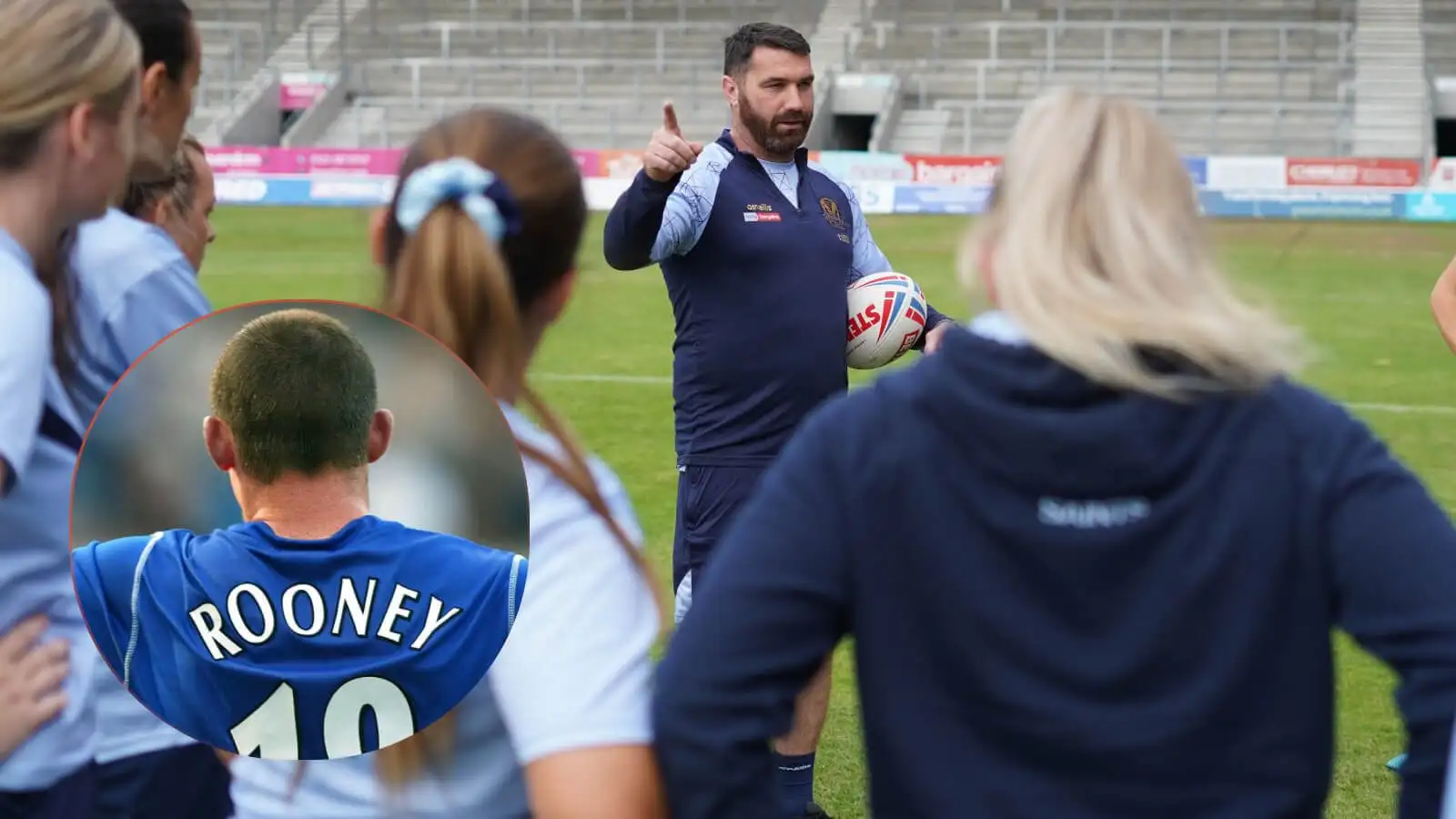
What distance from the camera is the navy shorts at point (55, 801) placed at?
1.97m

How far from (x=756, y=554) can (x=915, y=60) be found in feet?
119

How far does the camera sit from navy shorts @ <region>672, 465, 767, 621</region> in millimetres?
4898

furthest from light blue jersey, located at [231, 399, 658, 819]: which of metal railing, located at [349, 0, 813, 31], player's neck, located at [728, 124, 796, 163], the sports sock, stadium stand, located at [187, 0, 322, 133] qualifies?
metal railing, located at [349, 0, 813, 31]

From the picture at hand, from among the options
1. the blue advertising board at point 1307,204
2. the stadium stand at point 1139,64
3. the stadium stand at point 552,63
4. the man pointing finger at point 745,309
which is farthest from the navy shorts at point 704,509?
the stadium stand at point 552,63

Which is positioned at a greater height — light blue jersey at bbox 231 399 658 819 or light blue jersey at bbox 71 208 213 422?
light blue jersey at bbox 71 208 213 422

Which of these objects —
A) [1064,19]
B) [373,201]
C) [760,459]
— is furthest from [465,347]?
[1064,19]

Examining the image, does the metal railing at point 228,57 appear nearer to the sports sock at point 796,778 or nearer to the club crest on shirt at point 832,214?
the club crest on shirt at point 832,214

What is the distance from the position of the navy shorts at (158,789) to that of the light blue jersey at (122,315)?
2 cm

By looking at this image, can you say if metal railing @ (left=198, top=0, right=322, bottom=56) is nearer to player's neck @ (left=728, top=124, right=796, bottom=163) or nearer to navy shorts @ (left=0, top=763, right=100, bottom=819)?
player's neck @ (left=728, top=124, right=796, bottom=163)

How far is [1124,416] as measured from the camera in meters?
1.69

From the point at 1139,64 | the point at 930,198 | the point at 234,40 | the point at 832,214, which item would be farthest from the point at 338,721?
the point at 234,40

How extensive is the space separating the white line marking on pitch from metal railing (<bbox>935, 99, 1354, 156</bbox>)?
20849mm

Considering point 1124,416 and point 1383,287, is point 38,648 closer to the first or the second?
point 1124,416

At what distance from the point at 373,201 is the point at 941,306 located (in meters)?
14.3
